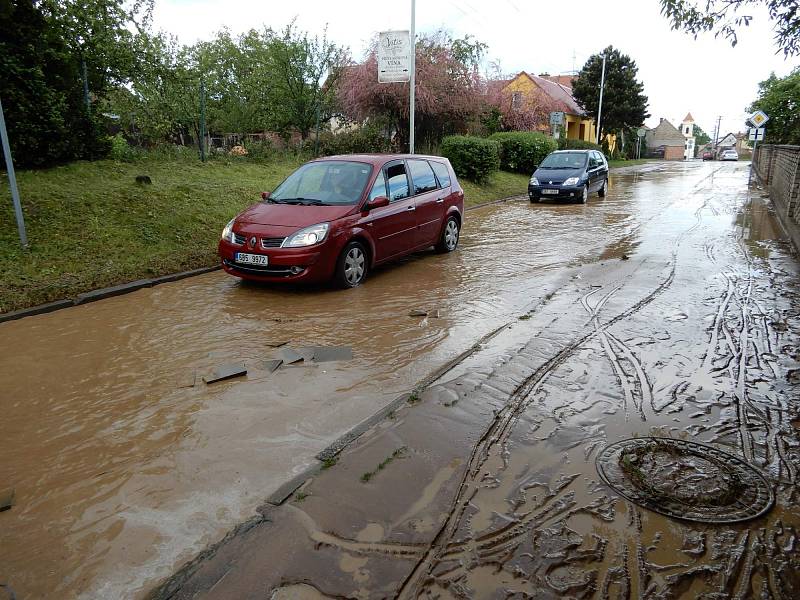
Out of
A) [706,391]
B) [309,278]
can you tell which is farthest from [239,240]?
[706,391]

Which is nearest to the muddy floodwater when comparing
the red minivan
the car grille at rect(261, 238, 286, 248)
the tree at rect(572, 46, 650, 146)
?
the red minivan

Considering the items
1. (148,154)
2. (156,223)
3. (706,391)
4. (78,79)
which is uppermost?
(78,79)

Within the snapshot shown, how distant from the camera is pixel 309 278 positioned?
7.66m

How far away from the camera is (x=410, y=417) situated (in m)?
4.41

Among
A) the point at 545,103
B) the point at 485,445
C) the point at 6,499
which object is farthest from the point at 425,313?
the point at 545,103

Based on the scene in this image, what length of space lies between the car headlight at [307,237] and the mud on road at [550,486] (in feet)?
9.19

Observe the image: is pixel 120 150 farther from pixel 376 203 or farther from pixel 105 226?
pixel 376 203

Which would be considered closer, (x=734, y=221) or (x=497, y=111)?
(x=734, y=221)

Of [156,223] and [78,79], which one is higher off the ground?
[78,79]

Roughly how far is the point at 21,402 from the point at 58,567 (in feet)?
7.54

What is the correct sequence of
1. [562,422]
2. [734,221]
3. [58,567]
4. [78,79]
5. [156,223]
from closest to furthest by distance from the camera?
[58,567], [562,422], [156,223], [78,79], [734,221]

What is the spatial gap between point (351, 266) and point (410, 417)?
13.4 feet

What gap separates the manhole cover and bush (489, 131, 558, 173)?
77.8 ft

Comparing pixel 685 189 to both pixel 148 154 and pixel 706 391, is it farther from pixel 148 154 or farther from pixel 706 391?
pixel 706 391
